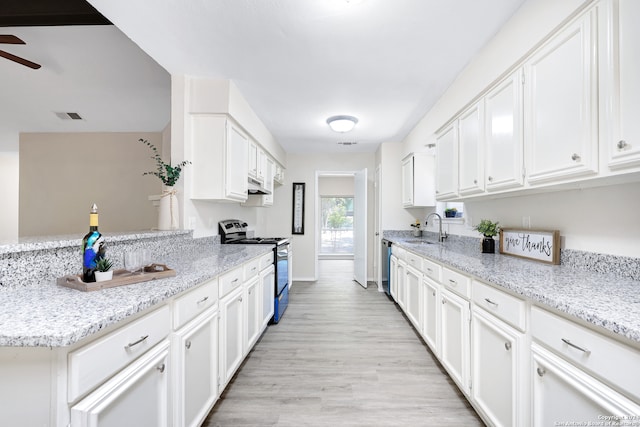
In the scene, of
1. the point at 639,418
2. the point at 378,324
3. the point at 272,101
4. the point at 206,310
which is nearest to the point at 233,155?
the point at 272,101

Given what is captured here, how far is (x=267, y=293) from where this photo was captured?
302 centimetres

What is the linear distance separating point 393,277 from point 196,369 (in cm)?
301

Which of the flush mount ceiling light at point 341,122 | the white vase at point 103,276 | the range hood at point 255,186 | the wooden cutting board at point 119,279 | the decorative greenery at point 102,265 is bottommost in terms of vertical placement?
the wooden cutting board at point 119,279

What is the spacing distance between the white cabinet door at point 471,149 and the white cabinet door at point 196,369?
2.10 m

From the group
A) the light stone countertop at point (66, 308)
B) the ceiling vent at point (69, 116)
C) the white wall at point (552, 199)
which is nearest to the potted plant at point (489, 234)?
the white wall at point (552, 199)

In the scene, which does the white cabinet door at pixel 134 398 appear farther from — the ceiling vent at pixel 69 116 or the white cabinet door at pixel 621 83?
the ceiling vent at pixel 69 116

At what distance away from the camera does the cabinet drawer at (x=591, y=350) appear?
31.7 inches

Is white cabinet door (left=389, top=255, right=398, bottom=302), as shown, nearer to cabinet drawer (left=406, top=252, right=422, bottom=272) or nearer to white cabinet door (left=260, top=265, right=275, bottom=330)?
cabinet drawer (left=406, top=252, right=422, bottom=272)

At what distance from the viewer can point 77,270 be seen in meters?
1.42

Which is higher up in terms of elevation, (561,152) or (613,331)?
(561,152)

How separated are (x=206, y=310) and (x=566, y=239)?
85.6 inches

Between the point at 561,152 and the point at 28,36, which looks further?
the point at 28,36

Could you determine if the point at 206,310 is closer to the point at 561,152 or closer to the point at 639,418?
the point at 639,418

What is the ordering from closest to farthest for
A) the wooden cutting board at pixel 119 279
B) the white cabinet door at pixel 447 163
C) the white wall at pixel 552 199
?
1. the wooden cutting board at pixel 119 279
2. the white wall at pixel 552 199
3. the white cabinet door at pixel 447 163
